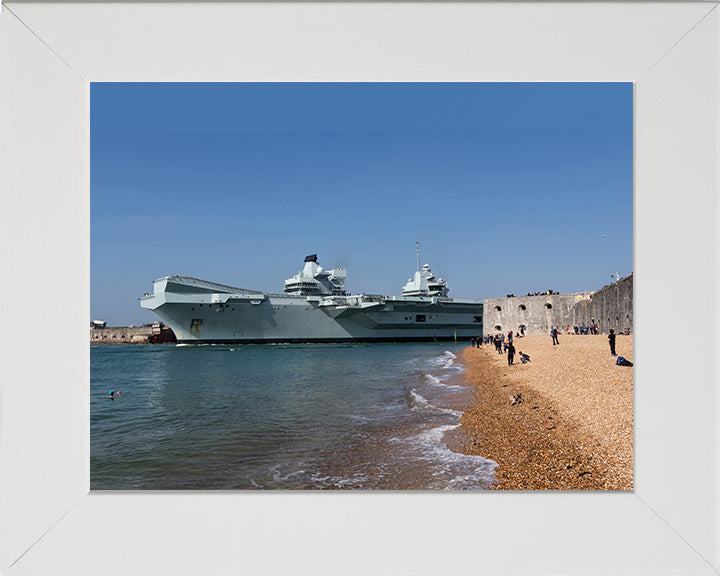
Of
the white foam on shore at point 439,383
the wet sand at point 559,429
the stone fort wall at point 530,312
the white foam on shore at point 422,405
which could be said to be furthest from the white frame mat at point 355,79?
the stone fort wall at point 530,312

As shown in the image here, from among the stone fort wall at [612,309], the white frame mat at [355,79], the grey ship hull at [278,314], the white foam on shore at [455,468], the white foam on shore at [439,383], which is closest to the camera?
the white frame mat at [355,79]

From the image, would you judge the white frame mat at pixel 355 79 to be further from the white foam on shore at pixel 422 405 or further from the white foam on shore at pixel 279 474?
the white foam on shore at pixel 422 405

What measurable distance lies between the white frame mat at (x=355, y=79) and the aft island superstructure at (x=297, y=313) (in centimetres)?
3103

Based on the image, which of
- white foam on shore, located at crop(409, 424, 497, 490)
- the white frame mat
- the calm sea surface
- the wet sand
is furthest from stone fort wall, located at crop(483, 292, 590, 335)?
the white frame mat

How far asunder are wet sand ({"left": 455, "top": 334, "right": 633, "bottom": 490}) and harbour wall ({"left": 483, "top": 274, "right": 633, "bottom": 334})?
10110 millimetres

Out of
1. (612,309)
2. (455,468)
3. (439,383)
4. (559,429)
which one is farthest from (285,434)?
(612,309)

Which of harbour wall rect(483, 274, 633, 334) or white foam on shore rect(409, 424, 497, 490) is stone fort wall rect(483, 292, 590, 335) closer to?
harbour wall rect(483, 274, 633, 334)

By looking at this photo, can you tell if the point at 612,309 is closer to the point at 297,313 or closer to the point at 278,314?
the point at 297,313

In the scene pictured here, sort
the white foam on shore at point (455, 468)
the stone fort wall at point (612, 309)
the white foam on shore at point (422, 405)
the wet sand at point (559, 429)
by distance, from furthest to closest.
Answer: the stone fort wall at point (612, 309) → the white foam on shore at point (422, 405) → the white foam on shore at point (455, 468) → the wet sand at point (559, 429)

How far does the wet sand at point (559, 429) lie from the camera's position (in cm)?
415

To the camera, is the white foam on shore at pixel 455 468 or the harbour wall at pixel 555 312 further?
the harbour wall at pixel 555 312

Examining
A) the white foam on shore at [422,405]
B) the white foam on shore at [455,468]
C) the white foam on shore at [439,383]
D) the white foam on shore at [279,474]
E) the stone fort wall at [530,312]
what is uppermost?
the stone fort wall at [530,312]
